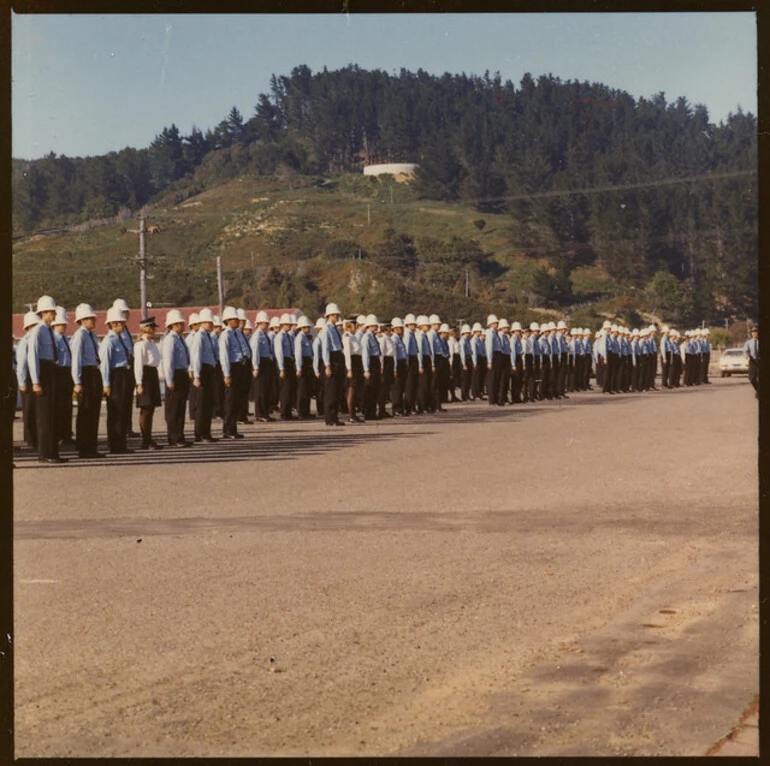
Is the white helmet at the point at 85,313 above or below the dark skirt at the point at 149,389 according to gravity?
above

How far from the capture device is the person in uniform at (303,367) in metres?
28.1

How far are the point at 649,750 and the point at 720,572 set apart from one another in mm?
4199

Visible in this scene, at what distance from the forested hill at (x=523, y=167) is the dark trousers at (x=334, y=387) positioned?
52233 millimetres

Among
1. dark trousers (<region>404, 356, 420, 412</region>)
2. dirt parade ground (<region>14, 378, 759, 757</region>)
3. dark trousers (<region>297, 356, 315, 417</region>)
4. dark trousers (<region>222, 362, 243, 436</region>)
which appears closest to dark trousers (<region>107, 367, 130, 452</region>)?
dark trousers (<region>222, 362, 243, 436</region>)

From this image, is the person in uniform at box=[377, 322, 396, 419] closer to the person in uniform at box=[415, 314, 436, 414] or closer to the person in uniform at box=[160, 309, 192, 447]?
the person in uniform at box=[415, 314, 436, 414]

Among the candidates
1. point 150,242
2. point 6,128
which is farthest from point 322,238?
point 6,128

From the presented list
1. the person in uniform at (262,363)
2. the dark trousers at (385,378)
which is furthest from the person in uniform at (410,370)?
the person in uniform at (262,363)

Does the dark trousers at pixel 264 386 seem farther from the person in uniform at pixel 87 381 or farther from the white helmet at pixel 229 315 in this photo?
the person in uniform at pixel 87 381

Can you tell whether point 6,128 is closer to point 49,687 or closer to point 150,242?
point 49,687

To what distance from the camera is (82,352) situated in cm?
1970

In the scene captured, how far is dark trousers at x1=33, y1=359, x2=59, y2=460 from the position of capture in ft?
61.6

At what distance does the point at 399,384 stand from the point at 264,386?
3.18 metres

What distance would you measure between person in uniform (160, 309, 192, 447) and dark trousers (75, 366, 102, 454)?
5.02ft

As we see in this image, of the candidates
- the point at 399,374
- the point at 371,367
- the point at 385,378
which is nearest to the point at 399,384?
the point at 399,374
